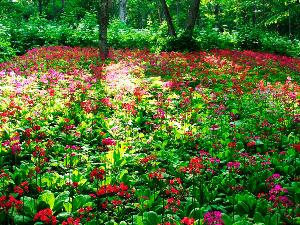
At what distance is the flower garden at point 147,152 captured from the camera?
4.80m

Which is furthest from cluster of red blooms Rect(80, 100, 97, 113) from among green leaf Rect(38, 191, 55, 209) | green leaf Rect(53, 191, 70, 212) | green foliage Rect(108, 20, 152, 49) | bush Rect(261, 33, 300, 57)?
bush Rect(261, 33, 300, 57)

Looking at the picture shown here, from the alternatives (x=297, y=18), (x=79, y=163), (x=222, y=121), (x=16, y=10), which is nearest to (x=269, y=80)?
(x=222, y=121)

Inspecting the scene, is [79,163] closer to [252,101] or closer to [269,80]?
[252,101]

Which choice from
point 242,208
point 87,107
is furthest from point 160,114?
point 242,208

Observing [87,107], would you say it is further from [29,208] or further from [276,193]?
[276,193]

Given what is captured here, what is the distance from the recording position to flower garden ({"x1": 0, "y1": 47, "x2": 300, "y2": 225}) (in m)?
4.80

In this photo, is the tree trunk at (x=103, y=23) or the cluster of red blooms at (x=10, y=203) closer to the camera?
the cluster of red blooms at (x=10, y=203)

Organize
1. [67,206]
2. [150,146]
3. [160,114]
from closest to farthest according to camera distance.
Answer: [67,206], [150,146], [160,114]

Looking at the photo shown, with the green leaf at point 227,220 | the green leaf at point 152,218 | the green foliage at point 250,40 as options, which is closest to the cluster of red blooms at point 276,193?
the green leaf at point 227,220

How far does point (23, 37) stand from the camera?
82.3ft

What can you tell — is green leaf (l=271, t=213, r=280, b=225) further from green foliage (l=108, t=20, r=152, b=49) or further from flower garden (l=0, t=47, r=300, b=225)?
green foliage (l=108, t=20, r=152, b=49)

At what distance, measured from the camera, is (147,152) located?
23.4 feet

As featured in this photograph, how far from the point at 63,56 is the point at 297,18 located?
115 feet

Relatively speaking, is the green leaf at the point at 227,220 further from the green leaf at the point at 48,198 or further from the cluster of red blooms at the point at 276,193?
the green leaf at the point at 48,198
